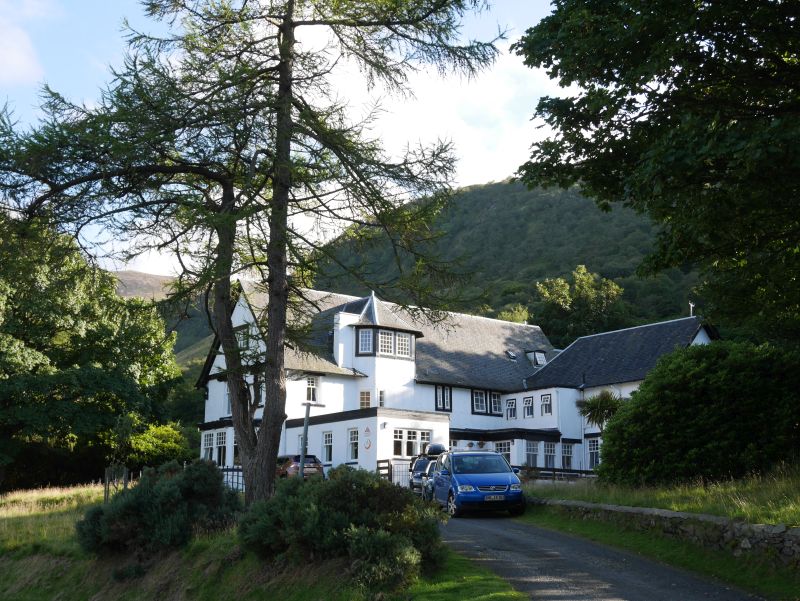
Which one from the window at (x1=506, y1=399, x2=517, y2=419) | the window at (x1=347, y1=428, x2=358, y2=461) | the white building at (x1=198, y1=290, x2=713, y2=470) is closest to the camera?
the window at (x1=347, y1=428, x2=358, y2=461)

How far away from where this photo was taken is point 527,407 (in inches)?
2046

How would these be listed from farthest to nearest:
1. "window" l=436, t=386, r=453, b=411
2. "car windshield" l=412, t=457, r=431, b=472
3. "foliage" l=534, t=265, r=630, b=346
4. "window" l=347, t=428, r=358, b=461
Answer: "foliage" l=534, t=265, r=630, b=346 → "window" l=436, t=386, r=453, b=411 → "window" l=347, t=428, r=358, b=461 → "car windshield" l=412, t=457, r=431, b=472

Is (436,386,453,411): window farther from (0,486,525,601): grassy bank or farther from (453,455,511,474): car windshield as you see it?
(0,486,525,601): grassy bank

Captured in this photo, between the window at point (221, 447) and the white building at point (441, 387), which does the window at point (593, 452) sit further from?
the window at point (221, 447)

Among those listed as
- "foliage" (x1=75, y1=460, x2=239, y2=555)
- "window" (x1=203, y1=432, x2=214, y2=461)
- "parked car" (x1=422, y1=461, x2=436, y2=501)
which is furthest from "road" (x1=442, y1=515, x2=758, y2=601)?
"window" (x1=203, y1=432, x2=214, y2=461)

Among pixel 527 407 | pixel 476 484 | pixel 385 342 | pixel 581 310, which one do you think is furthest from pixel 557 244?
pixel 476 484

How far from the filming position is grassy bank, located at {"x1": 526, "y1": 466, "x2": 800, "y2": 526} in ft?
45.2

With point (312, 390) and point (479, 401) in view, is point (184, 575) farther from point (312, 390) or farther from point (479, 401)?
point (479, 401)

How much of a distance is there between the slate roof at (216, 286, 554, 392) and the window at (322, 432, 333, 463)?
13.5 feet

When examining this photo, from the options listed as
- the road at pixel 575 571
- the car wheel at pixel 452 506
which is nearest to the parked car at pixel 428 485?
the car wheel at pixel 452 506

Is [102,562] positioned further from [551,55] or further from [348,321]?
[348,321]

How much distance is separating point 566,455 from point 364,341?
13.5 m

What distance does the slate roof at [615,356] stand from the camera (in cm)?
4784

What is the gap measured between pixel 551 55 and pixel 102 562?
541 inches
